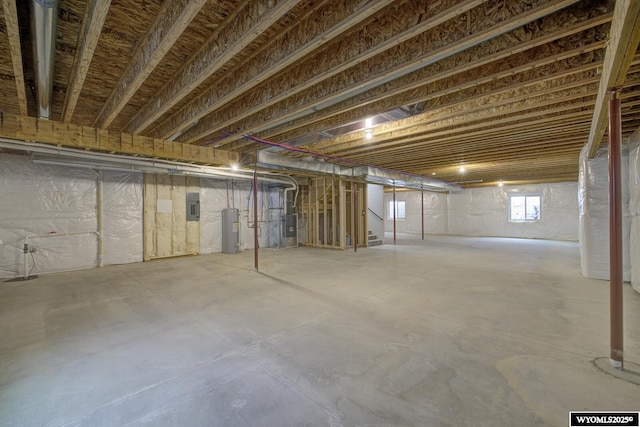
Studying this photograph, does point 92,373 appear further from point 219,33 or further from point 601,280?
point 601,280

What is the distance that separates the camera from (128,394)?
168 centimetres

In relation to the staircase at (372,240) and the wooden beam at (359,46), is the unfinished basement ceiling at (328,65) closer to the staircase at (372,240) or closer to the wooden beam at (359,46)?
the wooden beam at (359,46)

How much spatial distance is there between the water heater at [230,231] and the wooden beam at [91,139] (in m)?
2.64

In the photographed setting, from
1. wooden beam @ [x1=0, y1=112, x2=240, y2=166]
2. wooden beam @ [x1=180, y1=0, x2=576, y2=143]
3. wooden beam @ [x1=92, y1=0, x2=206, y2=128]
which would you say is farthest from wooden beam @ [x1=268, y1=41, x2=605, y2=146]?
wooden beam @ [x1=0, y1=112, x2=240, y2=166]

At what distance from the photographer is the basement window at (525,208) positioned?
10562 millimetres

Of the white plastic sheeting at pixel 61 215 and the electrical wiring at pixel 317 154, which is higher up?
the electrical wiring at pixel 317 154

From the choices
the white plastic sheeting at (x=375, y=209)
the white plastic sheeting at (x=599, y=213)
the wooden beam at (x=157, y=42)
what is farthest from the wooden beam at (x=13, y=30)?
the white plastic sheeting at (x=375, y=209)

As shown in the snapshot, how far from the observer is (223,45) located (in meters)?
2.10

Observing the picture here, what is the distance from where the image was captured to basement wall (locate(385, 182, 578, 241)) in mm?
9984

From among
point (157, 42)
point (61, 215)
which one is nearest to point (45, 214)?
point (61, 215)

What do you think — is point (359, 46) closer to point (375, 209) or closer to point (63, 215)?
point (63, 215)

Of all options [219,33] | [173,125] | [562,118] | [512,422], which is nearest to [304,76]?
[219,33]

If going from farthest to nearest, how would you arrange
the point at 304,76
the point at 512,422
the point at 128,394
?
the point at 304,76
the point at 128,394
the point at 512,422

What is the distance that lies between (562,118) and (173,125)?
5194mm
